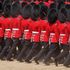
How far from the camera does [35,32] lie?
19.2 meters

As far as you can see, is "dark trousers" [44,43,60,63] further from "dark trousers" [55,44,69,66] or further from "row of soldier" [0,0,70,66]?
"dark trousers" [55,44,69,66]

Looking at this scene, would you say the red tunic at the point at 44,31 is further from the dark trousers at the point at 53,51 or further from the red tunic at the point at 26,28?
the red tunic at the point at 26,28

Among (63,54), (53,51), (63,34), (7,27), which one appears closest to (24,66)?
(53,51)

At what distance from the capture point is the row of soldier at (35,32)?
1847cm

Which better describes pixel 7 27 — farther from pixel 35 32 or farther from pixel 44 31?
pixel 44 31

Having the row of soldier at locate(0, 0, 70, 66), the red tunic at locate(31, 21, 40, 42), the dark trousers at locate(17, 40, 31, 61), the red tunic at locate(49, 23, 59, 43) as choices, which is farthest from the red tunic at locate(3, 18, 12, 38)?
the red tunic at locate(49, 23, 59, 43)

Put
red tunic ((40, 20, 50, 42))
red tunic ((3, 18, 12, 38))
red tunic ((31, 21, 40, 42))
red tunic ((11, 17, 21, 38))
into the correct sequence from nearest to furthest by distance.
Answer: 1. red tunic ((40, 20, 50, 42))
2. red tunic ((31, 21, 40, 42))
3. red tunic ((11, 17, 21, 38))
4. red tunic ((3, 18, 12, 38))

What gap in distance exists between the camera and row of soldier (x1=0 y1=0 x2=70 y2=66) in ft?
60.6

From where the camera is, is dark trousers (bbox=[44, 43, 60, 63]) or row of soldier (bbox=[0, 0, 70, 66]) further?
dark trousers (bbox=[44, 43, 60, 63])

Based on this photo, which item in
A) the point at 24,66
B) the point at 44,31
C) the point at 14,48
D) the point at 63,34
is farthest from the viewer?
the point at 14,48

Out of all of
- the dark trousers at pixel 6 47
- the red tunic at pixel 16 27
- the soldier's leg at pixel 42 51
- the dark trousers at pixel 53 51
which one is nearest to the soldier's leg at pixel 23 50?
the red tunic at pixel 16 27

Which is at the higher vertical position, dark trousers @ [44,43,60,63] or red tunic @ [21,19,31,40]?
red tunic @ [21,19,31,40]

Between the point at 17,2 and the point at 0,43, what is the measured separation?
1.50 meters

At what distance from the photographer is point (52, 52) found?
1864cm
